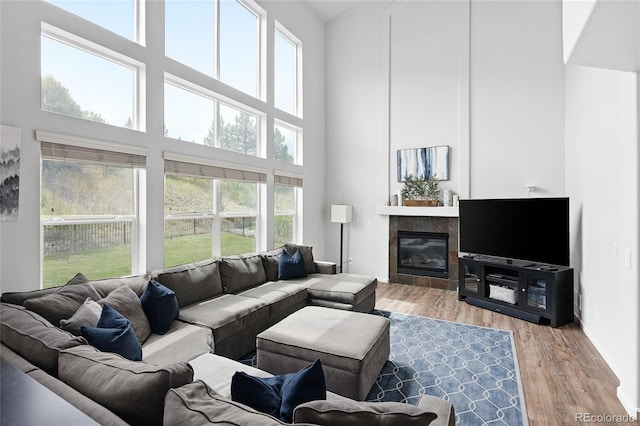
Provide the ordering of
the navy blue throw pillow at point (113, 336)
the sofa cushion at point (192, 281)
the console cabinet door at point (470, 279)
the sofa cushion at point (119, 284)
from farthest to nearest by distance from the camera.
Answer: the console cabinet door at point (470, 279)
the sofa cushion at point (192, 281)
the sofa cushion at point (119, 284)
the navy blue throw pillow at point (113, 336)

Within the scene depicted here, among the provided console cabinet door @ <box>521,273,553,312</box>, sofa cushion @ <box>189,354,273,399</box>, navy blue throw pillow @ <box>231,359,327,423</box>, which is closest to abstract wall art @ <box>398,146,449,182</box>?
console cabinet door @ <box>521,273,553,312</box>

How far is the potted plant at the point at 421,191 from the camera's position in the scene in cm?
560

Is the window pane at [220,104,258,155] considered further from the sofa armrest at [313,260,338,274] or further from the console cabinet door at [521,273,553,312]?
the console cabinet door at [521,273,553,312]

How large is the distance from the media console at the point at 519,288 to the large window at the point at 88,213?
4.23 meters

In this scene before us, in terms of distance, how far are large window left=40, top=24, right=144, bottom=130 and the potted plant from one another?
4135 millimetres

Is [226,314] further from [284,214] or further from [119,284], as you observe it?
[284,214]

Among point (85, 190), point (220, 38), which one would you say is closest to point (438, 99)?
point (220, 38)

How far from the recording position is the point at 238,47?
4.77m

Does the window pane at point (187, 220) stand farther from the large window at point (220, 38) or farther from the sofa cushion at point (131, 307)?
the large window at point (220, 38)

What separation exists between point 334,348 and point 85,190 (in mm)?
2544

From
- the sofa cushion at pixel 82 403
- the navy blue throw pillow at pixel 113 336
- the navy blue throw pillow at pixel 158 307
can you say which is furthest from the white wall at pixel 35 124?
the sofa cushion at pixel 82 403

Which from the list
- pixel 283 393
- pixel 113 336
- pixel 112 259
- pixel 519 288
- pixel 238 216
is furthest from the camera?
pixel 238 216

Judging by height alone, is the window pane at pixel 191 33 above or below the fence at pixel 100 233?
above

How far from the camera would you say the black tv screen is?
3.99 metres
